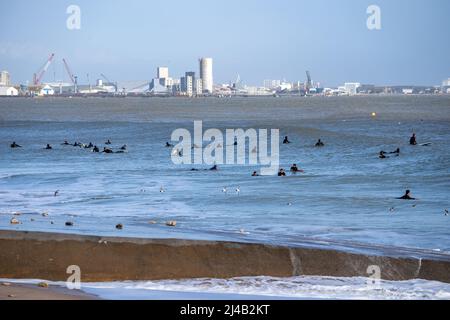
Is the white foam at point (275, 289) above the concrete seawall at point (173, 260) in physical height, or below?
below

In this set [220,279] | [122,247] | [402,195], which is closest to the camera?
[220,279]

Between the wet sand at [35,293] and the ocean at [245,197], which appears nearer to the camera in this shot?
the wet sand at [35,293]

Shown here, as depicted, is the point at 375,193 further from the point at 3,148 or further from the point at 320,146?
the point at 3,148

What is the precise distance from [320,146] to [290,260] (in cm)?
3527

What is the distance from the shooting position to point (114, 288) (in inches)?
423

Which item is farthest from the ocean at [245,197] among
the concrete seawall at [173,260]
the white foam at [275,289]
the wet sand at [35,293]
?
the wet sand at [35,293]

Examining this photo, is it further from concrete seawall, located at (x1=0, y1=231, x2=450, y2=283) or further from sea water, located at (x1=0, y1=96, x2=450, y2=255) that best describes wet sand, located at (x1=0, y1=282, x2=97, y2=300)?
sea water, located at (x1=0, y1=96, x2=450, y2=255)

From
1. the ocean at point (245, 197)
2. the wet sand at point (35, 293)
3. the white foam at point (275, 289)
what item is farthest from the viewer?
the ocean at point (245, 197)

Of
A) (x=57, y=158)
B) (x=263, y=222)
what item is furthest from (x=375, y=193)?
(x=57, y=158)

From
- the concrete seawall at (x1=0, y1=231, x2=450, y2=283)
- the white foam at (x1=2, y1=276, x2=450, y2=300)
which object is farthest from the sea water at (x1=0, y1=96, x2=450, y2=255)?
the white foam at (x1=2, y1=276, x2=450, y2=300)

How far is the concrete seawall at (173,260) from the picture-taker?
38.0 ft

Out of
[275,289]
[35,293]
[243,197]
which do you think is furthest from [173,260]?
Answer: [243,197]

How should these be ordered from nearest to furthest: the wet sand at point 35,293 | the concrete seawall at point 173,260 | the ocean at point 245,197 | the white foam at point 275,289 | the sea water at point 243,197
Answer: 1. the wet sand at point 35,293
2. the white foam at point 275,289
3. the concrete seawall at point 173,260
4. the ocean at point 245,197
5. the sea water at point 243,197

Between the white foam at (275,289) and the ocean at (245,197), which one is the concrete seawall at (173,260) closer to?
the white foam at (275,289)
